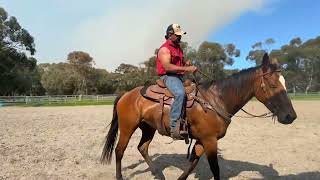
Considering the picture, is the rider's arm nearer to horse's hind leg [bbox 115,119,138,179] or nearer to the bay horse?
the bay horse

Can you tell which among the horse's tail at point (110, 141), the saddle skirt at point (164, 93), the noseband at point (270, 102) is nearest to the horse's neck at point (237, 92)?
the noseband at point (270, 102)

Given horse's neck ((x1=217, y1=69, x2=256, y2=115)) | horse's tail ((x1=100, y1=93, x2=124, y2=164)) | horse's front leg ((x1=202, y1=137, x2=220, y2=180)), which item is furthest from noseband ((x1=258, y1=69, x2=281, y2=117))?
horse's tail ((x1=100, y1=93, x2=124, y2=164))

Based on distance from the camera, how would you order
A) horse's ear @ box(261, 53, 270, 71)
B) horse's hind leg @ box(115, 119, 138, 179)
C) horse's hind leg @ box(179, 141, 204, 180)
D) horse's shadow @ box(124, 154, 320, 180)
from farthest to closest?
1. horse's shadow @ box(124, 154, 320, 180)
2. horse's hind leg @ box(115, 119, 138, 179)
3. horse's hind leg @ box(179, 141, 204, 180)
4. horse's ear @ box(261, 53, 270, 71)

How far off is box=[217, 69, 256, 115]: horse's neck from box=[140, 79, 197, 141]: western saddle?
0.51m

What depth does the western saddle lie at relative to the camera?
20.7 ft

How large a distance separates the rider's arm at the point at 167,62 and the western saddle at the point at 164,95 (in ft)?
1.25

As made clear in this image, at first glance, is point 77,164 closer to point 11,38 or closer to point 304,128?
point 304,128

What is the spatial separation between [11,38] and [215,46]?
150 ft

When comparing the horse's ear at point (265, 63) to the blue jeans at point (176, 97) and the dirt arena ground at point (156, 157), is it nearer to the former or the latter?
the blue jeans at point (176, 97)

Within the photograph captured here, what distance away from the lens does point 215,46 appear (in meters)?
85.3

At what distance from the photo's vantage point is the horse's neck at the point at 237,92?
247 inches

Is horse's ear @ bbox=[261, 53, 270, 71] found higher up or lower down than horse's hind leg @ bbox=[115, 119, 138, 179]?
higher up

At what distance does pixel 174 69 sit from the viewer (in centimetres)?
626

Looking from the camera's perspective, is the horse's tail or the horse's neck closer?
the horse's neck
